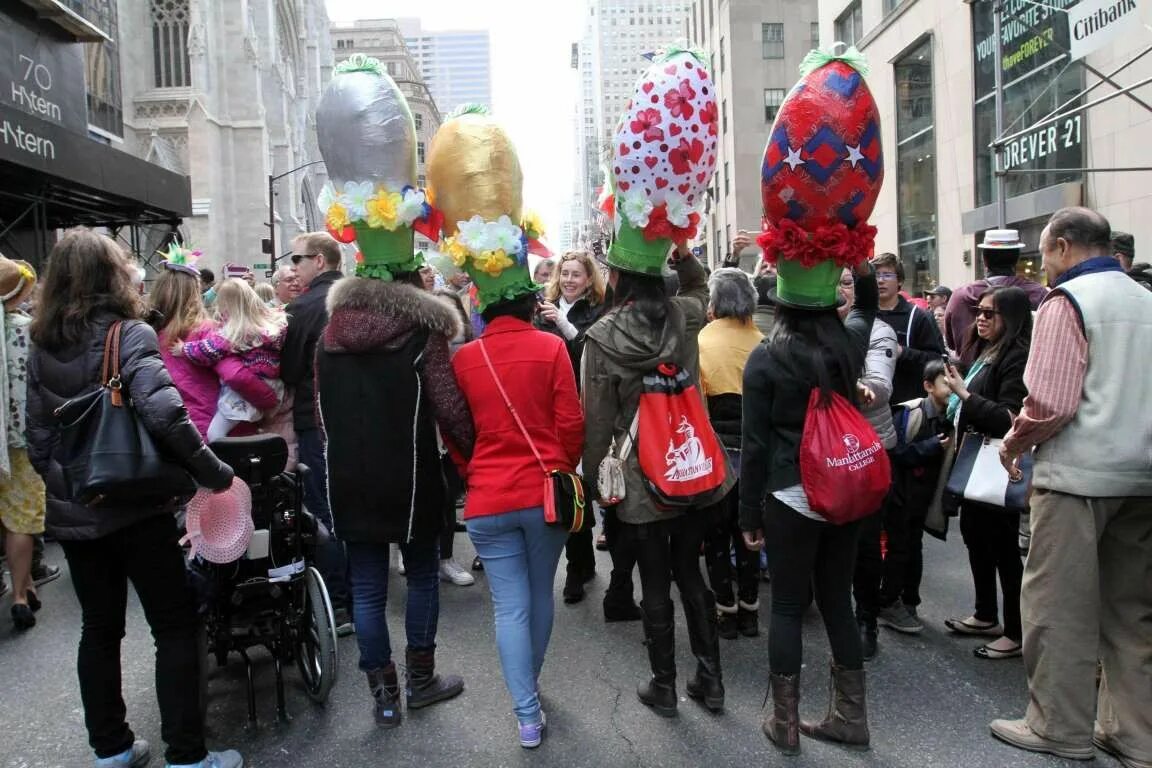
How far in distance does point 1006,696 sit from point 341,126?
158 inches

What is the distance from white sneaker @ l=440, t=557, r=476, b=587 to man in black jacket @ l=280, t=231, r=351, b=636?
92cm

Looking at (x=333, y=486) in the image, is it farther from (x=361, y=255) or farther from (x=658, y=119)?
(x=658, y=119)

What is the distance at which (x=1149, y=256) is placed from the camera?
36.6ft

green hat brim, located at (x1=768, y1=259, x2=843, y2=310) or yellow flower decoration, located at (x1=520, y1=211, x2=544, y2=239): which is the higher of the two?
yellow flower decoration, located at (x1=520, y1=211, x2=544, y2=239)

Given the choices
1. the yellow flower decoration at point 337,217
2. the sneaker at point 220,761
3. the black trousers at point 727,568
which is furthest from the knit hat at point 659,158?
the sneaker at point 220,761

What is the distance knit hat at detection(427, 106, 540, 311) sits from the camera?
347cm

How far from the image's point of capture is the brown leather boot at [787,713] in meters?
3.27

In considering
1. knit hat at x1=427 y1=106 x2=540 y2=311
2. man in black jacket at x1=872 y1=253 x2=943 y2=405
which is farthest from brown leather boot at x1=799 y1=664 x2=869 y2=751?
knit hat at x1=427 y1=106 x2=540 y2=311

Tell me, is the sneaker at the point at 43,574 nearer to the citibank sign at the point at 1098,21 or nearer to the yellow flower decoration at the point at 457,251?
the yellow flower decoration at the point at 457,251

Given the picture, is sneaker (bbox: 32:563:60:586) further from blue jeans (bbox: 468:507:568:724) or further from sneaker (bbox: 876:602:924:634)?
sneaker (bbox: 876:602:924:634)

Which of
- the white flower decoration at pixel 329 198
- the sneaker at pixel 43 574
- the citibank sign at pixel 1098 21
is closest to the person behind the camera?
the white flower decoration at pixel 329 198

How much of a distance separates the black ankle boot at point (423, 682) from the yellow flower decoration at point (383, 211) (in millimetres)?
1948

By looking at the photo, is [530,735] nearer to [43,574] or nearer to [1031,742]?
[1031,742]

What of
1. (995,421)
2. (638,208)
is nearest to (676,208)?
(638,208)
